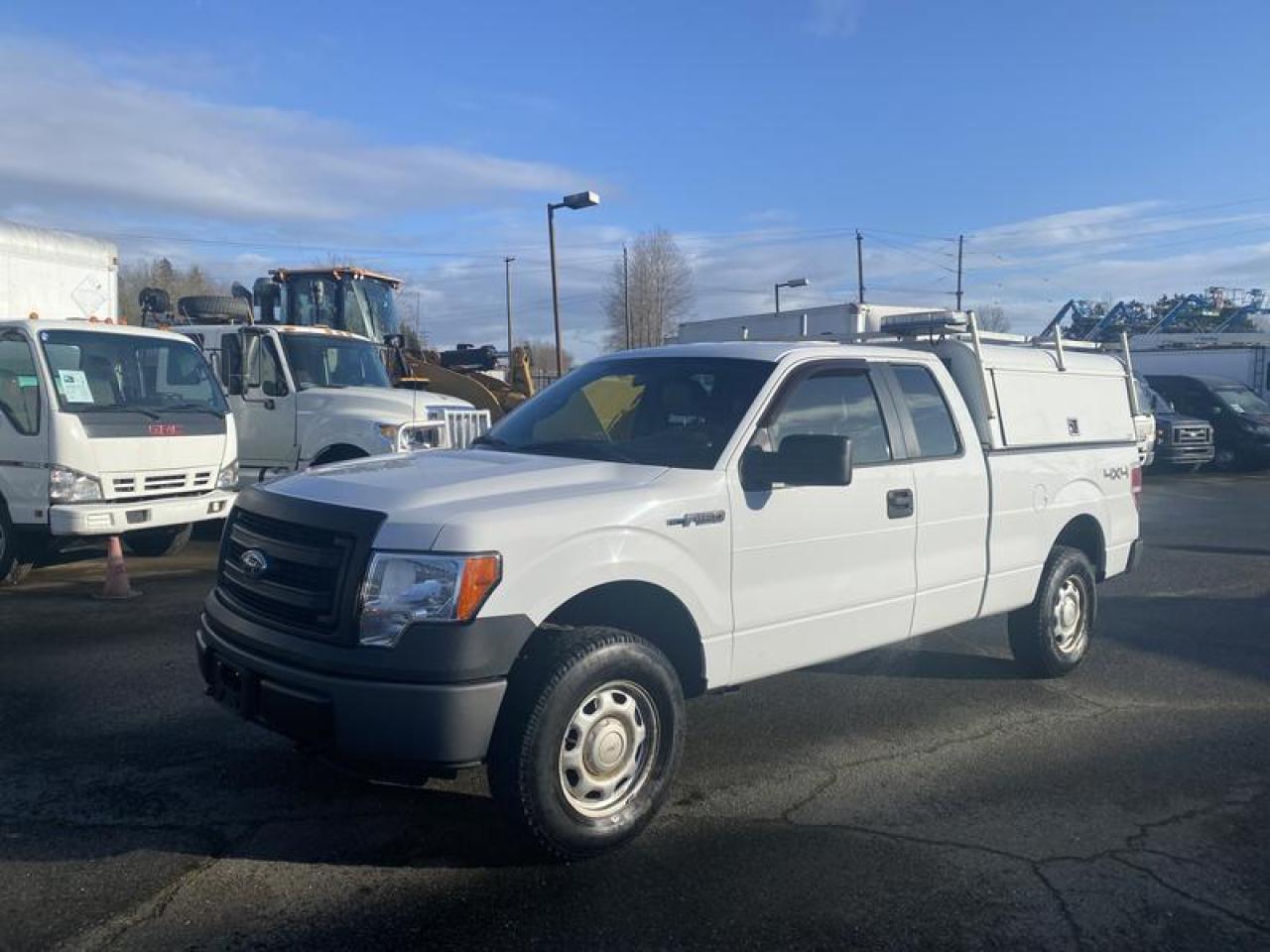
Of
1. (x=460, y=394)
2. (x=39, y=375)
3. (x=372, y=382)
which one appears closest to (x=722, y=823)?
(x=39, y=375)

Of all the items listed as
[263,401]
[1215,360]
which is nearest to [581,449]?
[263,401]

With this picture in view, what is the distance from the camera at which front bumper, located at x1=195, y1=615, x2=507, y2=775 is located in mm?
3650

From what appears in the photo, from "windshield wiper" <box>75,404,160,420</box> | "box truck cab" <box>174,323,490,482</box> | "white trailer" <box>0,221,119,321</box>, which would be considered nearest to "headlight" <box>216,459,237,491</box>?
"windshield wiper" <box>75,404,160,420</box>

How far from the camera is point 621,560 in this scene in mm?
4102

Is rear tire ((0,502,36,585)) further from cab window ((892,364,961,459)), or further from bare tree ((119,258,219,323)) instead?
bare tree ((119,258,219,323))

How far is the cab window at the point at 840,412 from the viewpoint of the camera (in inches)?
200

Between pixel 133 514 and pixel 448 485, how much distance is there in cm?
605

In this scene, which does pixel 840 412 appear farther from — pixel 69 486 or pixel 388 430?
pixel 388 430

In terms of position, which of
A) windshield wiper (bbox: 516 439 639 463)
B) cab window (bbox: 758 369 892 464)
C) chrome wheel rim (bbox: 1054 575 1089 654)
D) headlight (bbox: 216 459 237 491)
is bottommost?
chrome wheel rim (bbox: 1054 575 1089 654)

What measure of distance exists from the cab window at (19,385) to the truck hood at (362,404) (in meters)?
3.09

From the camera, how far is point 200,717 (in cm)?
556

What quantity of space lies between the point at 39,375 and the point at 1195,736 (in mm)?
8845

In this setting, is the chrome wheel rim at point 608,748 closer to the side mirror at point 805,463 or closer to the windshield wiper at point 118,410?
the side mirror at point 805,463

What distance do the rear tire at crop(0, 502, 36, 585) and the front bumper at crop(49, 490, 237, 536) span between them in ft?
1.45
